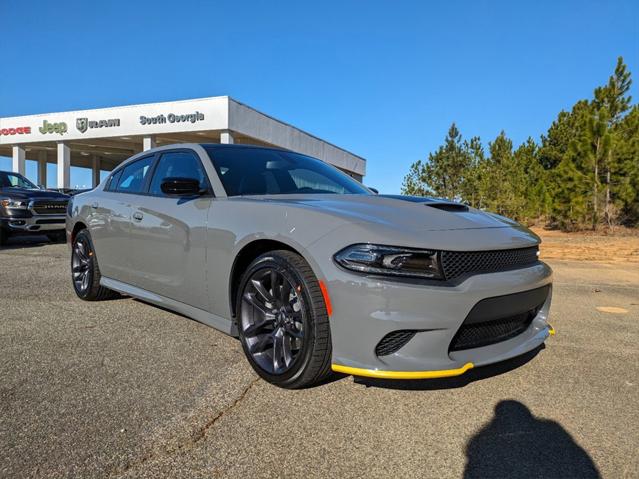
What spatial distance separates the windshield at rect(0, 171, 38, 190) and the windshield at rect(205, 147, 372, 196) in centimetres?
917

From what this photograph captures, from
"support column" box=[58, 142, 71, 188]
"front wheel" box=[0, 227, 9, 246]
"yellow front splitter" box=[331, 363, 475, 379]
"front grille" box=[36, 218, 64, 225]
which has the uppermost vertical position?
"support column" box=[58, 142, 71, 188]

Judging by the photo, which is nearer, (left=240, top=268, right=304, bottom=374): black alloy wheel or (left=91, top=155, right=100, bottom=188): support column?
(left=240, top=268, right=304, bottom=374): black alloy wheel

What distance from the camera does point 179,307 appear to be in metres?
3.37

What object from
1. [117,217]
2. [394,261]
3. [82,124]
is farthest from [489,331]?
[82,124]

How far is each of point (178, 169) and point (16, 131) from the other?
97.0ft

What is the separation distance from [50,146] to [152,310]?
98.8 feet

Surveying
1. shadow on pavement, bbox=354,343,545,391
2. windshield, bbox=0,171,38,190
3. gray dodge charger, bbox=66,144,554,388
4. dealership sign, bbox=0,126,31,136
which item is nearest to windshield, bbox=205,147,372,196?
gray dodge charger, bbox=66,144,554,388

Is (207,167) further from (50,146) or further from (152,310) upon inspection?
Result: (50,146)

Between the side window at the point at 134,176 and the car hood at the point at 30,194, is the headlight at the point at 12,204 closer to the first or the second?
the car hood at the point at 30,194

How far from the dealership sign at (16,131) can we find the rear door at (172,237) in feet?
92.7

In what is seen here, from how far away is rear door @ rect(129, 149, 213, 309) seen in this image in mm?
3182

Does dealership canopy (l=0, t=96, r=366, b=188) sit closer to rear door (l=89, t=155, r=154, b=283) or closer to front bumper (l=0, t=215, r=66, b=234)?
front bumper (l=0, t=215, r=66, b=234)

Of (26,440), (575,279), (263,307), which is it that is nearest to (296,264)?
(263,307)

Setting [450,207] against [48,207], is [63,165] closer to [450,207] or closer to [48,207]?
[48,207]
